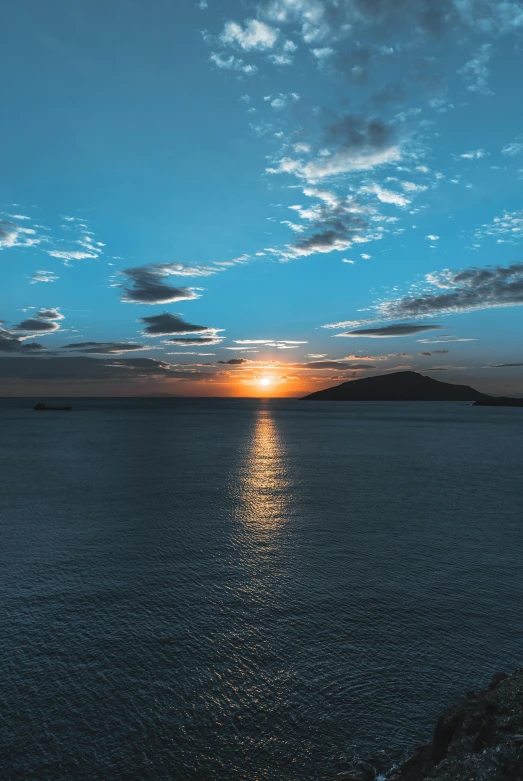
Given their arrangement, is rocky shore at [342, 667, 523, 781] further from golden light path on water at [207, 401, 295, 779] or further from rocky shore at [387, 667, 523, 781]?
golden light path on water at [207, 401, 295, 779]

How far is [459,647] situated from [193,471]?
46429mm

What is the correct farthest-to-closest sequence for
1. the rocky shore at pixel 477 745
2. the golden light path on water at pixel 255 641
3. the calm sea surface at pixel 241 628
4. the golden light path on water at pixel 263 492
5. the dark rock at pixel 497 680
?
the golden light path on water at pixel 263 492
the dark rock at pixel 497 680
the golden light path on water at pixel 255 641
the calm sea surface at pixel 241 628
the rocky shore at pixel 477 745

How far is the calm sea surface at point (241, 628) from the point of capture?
42.9 ft

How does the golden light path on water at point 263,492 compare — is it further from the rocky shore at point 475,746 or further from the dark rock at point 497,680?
the rocky shore at point 475,746

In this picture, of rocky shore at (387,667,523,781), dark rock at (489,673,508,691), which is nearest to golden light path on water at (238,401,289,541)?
dark rock at (489,673,508,691)

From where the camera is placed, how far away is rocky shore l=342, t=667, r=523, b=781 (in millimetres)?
10352

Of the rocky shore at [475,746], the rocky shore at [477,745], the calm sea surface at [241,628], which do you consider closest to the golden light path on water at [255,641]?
the calm sea surface at [241,628]

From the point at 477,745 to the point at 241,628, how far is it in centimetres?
1002

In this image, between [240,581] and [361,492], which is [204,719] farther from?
[361,492]

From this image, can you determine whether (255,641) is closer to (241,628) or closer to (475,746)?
(241,628)

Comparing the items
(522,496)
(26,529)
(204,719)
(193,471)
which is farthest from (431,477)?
(204,719)

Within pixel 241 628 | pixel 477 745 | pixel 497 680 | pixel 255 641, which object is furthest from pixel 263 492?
pixel 477 745

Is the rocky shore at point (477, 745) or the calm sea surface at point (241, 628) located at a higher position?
the rocky shore at point (477, 745)

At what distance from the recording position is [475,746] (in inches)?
442
